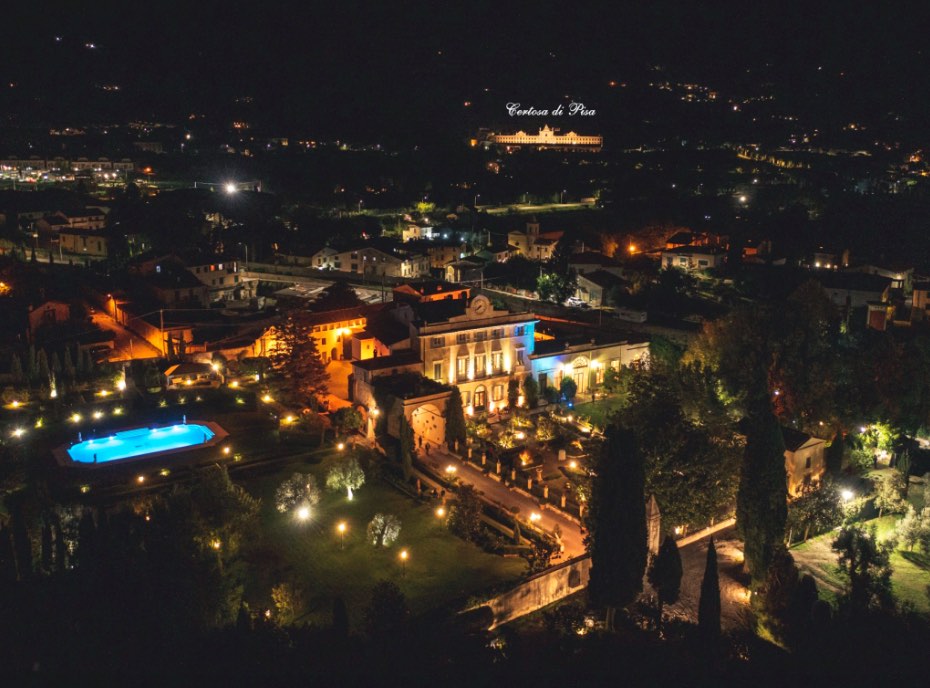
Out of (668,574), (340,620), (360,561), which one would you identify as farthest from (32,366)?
(668,574)

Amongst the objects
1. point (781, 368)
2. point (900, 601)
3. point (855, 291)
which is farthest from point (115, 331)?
point (855, 291)

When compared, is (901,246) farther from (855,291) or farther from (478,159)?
(478,159)

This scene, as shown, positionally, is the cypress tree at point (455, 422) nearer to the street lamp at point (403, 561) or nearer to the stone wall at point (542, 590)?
the street lamp at point (403, 561)

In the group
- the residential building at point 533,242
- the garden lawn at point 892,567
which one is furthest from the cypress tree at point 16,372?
the residential building at point 533,242

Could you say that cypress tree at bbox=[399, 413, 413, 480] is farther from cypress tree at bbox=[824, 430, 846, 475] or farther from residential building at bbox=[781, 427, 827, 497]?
cypress tree at bbox=[824, 430, 846, 475]

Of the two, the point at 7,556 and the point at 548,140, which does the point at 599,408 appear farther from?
the point at 548,140

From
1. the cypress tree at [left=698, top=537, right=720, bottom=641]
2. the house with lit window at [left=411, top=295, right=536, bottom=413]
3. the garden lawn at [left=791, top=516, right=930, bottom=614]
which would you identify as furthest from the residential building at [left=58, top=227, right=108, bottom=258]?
the cypress tree at [left=698, top=537, right=720, bottom=641]

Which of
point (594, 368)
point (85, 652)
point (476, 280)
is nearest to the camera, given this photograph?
point (85, 652)

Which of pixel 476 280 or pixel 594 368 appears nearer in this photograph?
pixel 594 368
